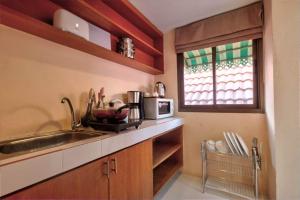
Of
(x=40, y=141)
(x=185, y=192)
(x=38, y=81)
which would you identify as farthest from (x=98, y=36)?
(x=185, y=192)

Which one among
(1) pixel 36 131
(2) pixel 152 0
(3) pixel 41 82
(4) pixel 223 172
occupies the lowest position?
(4) pixel 223 172

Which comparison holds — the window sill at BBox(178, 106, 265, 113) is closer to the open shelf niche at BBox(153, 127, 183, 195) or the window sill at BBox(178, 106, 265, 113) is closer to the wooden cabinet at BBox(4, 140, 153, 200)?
the open shelf niche at BBox(153, 127, 183, 195)

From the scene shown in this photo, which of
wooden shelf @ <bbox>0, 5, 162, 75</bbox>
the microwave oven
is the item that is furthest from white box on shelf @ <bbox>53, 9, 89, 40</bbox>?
the microwave oven

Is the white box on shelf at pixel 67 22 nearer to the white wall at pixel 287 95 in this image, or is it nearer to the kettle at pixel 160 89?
the kettle at pixel 160 89

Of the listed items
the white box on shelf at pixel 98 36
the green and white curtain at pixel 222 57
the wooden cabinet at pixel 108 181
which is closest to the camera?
the wooden cabinet at pixel 108 181

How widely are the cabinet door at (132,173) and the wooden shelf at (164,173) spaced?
0.29 meters

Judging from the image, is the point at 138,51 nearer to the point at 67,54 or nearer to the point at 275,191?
the point at 67,54

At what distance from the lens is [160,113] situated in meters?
2.07

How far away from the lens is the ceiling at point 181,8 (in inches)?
71.6

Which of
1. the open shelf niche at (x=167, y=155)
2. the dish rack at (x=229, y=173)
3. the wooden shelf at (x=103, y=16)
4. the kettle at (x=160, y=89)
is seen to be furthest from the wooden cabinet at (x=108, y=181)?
the wooden shelf at (x=103, y=16)

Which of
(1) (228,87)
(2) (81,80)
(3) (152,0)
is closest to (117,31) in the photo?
(3) (152,0)

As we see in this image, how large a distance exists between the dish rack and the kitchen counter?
1.31 meters

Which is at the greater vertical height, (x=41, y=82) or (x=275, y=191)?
(x=41, y=82)

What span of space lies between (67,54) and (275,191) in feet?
7.46
